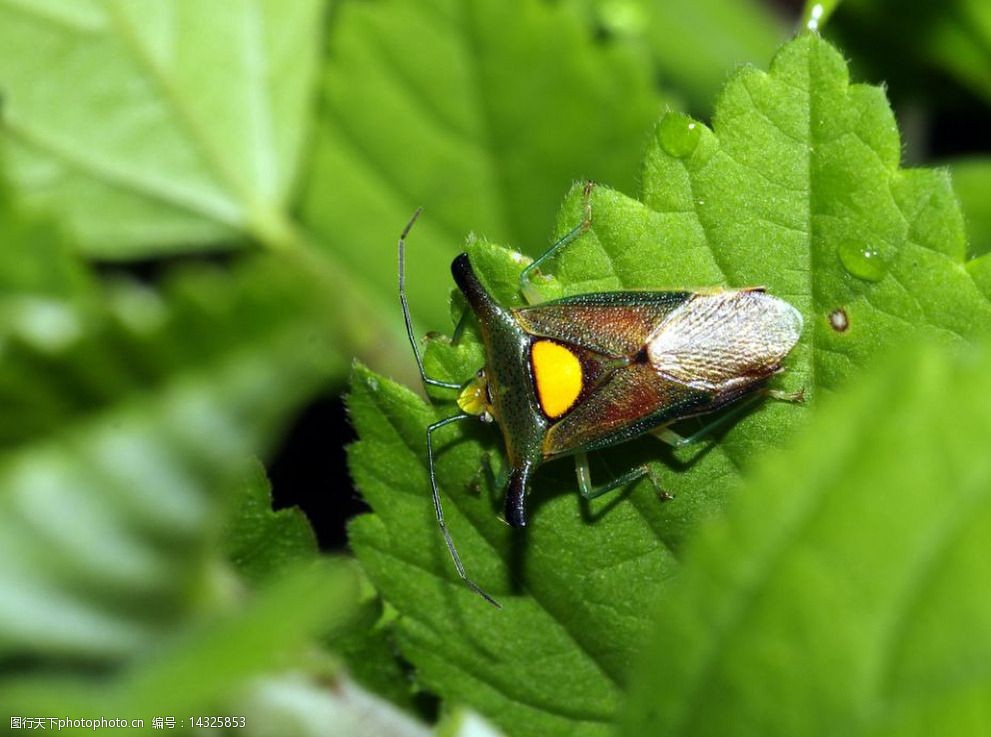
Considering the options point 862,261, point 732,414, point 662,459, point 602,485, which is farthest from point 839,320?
point 602,485

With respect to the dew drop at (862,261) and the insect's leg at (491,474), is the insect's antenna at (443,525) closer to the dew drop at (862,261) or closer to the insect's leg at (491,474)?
the insect's leg at (491,474)

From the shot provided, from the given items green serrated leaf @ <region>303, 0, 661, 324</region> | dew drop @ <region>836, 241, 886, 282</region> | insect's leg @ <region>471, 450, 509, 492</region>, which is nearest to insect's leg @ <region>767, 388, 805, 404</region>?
dew drop @ <region>836, 241, 886, 282</region>

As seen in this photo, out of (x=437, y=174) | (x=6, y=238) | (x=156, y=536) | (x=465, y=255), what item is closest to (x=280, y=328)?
(x=156, y=536)

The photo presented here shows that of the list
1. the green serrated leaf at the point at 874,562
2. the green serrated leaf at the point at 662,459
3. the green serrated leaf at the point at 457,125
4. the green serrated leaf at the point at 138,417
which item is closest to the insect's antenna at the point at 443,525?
the green serrated leaf at the point at 662,459

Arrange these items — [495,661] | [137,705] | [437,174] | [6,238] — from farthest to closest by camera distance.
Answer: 1. [437,174]
2. [495,661]
3. [6,238]
4. [137,705]

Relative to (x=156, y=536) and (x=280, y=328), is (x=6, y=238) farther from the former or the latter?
(x=280, y=328)

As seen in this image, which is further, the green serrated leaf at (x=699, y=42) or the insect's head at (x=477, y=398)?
the green serrated leaf at (x=699, y=42)

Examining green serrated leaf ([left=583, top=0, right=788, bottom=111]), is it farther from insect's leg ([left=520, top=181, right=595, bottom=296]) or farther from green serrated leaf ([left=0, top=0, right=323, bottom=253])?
insect's leg ([left=520, top=181, right=595, bottom=296])
